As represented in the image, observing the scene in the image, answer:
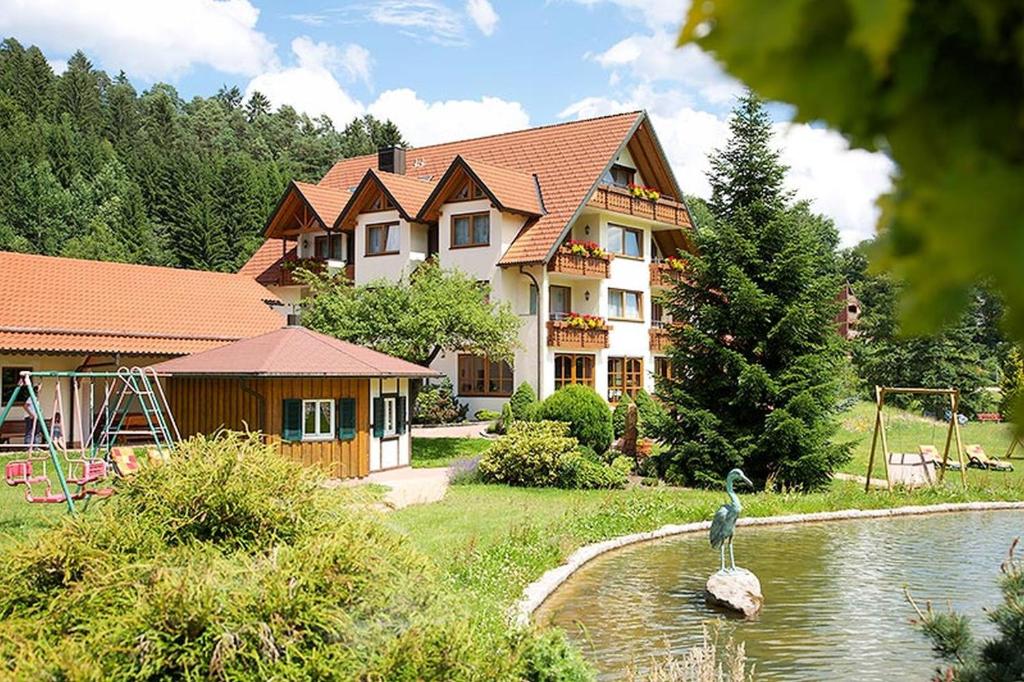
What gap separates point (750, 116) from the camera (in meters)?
22.2

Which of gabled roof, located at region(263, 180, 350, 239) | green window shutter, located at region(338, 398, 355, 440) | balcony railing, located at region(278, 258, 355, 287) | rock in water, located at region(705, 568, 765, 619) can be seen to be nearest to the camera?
rock in water, located at region(705, 568, 765, 619)

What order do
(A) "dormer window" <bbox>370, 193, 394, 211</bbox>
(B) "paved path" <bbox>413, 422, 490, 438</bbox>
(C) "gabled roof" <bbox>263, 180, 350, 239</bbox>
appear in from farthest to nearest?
(C) "gabled roof" <bbox>263, 180, 350, 239</bbox>
(A) "dormer window" <bbox>370, 193, 394, 211</bbox>
(B) "paved path" <bbox>413, 422, 490, 438</bbox>

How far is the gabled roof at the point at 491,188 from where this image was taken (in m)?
33.1

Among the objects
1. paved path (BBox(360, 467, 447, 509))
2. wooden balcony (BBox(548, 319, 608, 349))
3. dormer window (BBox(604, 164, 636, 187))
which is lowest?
paved path (BBox(360, 467, 447, 509))

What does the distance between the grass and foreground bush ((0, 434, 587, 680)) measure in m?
18.7

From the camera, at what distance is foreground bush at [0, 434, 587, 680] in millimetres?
4672

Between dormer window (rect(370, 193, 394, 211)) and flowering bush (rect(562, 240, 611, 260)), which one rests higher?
dormer window (rect(370, 193, 394, 211))

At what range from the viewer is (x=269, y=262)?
4166 cm

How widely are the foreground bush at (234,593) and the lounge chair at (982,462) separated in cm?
2277

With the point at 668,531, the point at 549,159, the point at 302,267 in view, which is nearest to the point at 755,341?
the point at 668,531

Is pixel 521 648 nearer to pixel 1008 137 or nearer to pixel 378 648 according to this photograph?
pixel 378 648

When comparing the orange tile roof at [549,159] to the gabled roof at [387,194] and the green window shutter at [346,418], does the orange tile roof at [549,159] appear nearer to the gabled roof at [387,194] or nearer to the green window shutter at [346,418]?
the gabled roof at [387,194]

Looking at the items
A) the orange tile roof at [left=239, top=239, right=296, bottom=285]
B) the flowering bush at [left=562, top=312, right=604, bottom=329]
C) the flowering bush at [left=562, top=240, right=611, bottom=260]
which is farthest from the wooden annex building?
the orange tile roof at [left=239, top=239, right=296, bottom=285]

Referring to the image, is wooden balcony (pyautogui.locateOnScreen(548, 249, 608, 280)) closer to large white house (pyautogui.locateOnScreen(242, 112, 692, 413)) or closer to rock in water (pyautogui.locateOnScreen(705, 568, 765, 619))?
large white house (pyautogui.locateOnScreen(242, 112, 692, 413))
